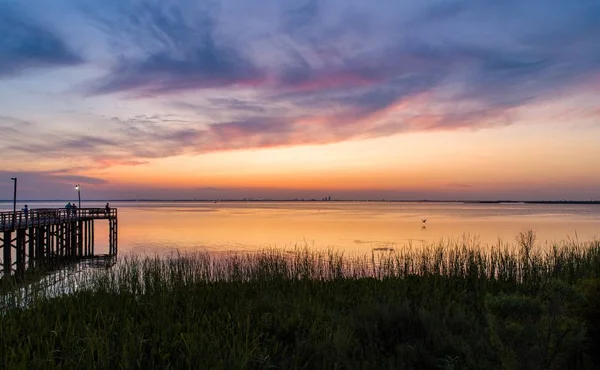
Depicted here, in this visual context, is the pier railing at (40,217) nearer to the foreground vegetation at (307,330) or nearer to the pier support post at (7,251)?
the pier support post at (7,251)

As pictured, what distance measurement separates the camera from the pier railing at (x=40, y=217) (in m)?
28.6

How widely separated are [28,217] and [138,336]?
30253mm

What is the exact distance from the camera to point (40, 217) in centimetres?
3450

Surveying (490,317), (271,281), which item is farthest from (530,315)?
(271,281)

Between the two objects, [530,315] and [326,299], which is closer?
[530,315]

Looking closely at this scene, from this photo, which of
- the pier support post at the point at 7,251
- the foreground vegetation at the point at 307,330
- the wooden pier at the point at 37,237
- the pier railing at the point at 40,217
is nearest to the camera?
the foreground vegetation at the point at 307,330

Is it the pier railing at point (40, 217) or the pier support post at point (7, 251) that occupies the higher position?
the pier railing at point (40, 217)

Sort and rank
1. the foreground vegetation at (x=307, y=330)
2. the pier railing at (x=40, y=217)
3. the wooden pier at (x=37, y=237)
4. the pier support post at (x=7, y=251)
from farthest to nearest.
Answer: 1. the pier railing at (x=40, y=217)
2. the wooden pier at (x=37, y=237)
3. the pier support post at (x=7, y=251)
4. the foreground vegetation at (x=307, y=330)

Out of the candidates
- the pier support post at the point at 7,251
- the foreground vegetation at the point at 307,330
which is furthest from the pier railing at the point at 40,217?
the foreground vegetation at the point at 307,330

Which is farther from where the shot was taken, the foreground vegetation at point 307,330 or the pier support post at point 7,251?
the pier support post at point 7,251

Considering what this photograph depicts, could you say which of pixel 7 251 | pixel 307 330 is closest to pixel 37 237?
pixel 7 251

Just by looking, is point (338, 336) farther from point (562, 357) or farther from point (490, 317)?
point (562, 357)

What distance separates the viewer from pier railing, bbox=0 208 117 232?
93.8 feet

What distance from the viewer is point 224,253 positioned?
3866cm
